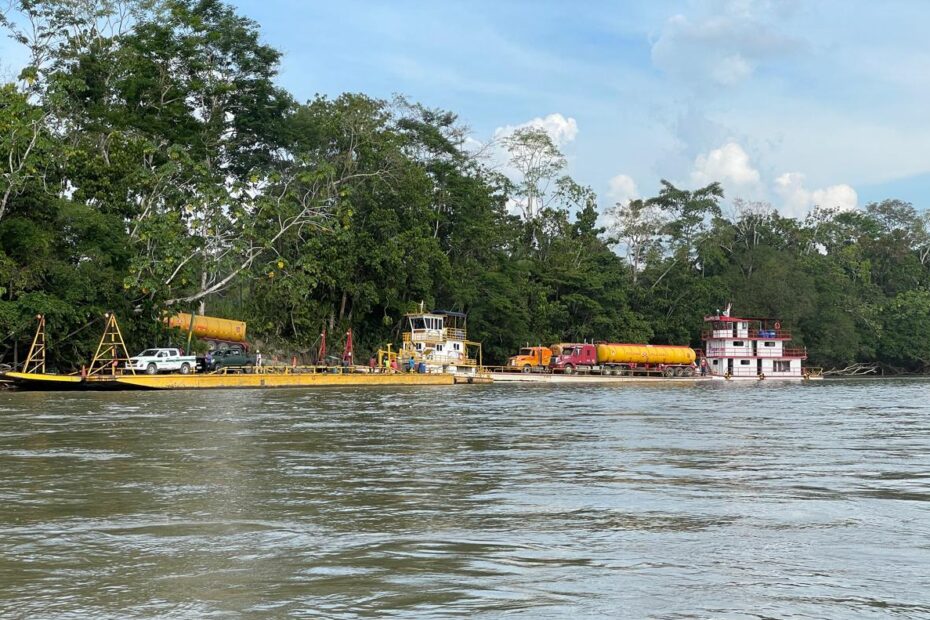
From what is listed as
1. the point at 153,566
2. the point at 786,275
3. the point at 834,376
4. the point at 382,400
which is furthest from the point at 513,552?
the point at 834,376

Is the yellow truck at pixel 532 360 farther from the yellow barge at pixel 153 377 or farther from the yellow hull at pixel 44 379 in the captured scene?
the yellow hull at pixel 44 379

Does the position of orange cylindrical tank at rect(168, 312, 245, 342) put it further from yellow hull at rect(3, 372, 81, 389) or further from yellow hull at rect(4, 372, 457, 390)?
yellow hull at rect(3, 372, 81, 389)

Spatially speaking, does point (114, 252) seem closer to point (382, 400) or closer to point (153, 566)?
point (382, 400)

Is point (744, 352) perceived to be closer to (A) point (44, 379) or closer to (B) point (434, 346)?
(B) point (434, 346)

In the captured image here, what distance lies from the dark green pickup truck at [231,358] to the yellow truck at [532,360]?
18375 mm

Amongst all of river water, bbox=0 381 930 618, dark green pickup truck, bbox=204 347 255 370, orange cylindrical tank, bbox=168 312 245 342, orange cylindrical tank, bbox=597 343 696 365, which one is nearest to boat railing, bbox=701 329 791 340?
orange cylindrical tank, bbox=597 343 696 365

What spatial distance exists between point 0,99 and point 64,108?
9.94 meters

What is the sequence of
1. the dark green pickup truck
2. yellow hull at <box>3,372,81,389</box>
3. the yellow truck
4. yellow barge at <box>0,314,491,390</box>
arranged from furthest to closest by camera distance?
the yellow truck < the dark green pickup truck < yellow barge at <box>0,314,491,390</box> < yellow hull at <box>3,372,81,389</box>

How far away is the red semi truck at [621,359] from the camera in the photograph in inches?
2726

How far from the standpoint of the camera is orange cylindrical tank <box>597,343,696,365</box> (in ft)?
232

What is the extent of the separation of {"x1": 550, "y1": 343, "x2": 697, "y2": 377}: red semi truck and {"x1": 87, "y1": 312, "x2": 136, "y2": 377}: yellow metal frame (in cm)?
3141

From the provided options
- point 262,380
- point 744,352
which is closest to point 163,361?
point 262,380

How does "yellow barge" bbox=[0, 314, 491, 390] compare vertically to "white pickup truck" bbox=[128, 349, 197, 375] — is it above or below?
below

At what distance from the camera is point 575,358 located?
69500 millimetres
